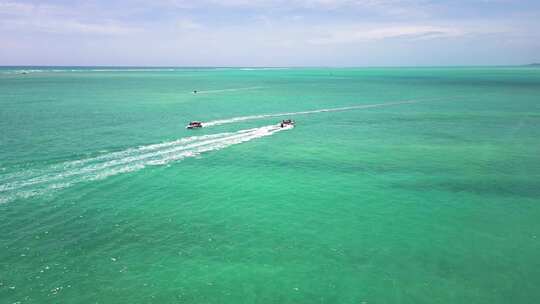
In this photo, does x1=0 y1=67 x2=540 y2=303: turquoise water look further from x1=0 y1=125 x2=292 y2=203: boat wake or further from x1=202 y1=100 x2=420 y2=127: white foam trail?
x1=202 y1=100 x2=420 y2=127: white foam trail

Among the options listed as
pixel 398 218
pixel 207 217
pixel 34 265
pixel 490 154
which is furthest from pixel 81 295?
pixel 490 154

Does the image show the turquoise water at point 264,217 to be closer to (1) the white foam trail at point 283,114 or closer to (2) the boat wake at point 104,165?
(2) the boat wake at point 104,165

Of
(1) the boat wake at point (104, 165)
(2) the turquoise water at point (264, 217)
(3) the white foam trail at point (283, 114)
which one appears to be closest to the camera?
(2) the turquoise water at point (264, 217)

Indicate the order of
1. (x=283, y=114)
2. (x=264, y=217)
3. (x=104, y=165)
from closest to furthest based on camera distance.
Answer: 1. (x=264, y=217)
2. (x=104, y=165)
3. (x=283, y=114)

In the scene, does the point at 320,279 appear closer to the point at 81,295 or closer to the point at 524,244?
the point at 81,295

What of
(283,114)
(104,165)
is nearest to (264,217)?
(104,165)

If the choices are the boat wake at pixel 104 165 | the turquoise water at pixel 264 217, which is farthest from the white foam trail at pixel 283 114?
the boat wake at pixel 104 165

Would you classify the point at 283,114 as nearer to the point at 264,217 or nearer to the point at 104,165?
the point at 104,165
